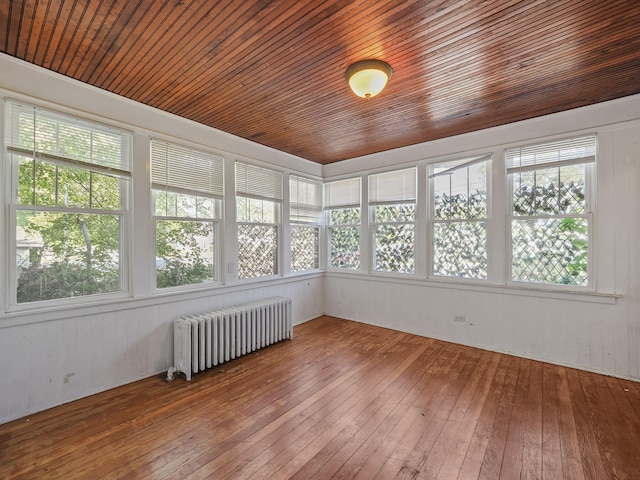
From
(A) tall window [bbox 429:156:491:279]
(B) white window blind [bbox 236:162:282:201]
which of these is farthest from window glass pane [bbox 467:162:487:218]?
(B) white window blind [bbox 236:162:282:201]

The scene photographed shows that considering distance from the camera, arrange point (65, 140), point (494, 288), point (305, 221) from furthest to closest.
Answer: point (305, 221)
point (494, 288)
point (65, 140)

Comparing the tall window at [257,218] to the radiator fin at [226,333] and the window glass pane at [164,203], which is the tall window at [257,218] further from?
the window glass pane at [164,203]

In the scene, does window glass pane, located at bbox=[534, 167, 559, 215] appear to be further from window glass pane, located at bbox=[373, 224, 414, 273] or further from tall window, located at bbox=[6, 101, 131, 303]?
tall window, located at bbox=[6, 101, 131, 303]

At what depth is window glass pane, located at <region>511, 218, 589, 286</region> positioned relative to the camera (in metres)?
3.18

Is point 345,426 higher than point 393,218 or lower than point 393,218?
lower

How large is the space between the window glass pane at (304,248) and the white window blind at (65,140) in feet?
8.49

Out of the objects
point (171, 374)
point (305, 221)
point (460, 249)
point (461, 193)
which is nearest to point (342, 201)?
point (305, 221)

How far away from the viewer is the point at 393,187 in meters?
4.55

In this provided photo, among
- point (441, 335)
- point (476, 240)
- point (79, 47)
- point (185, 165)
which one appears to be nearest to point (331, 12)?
point (79, 47)

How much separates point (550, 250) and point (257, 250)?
3.67 meters

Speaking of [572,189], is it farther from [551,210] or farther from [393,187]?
[393,187]

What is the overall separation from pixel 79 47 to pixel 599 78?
421 cm

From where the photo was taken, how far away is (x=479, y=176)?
3783mm

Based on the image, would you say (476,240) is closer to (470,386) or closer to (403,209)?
(403,209)
